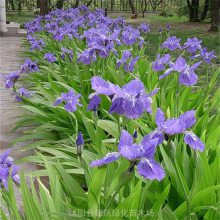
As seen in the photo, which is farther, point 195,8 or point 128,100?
point 195,8

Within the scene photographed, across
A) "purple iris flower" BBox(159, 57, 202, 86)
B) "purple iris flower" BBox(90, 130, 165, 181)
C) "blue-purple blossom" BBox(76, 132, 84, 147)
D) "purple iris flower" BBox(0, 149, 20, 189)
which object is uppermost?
"purple iris flower" BBox(159, 57, 202, 86)

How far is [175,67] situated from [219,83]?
14.2 feet

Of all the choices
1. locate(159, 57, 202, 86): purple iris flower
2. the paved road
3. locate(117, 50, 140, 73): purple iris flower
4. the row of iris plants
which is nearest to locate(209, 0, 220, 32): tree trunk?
the paved road

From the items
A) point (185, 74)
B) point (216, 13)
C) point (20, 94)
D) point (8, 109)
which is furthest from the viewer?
point (216, 13)

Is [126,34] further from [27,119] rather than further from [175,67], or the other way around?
[175,67]

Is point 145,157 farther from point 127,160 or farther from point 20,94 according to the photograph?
point 20,94

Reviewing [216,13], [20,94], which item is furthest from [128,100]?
[216,13]

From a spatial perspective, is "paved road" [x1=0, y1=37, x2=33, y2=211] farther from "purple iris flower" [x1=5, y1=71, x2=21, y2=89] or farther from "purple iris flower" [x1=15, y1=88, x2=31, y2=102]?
"purple iris flower" [x1=5, y1=71, x2=21, y2=89]

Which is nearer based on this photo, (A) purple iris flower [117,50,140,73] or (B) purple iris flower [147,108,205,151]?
(B) purple iris flower [147,108,205,151]

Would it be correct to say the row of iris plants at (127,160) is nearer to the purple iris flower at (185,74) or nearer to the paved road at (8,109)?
the purple iris flower at (185,74)

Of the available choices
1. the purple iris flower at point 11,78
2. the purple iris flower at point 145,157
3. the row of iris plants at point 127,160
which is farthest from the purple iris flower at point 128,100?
the purple iris flower at point 11,78

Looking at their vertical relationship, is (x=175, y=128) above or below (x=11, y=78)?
above

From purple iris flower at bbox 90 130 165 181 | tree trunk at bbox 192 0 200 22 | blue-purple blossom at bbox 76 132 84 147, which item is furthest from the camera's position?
tree trunk at bbox 192 0 200 22

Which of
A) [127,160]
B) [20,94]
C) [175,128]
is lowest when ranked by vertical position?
[20,94]
